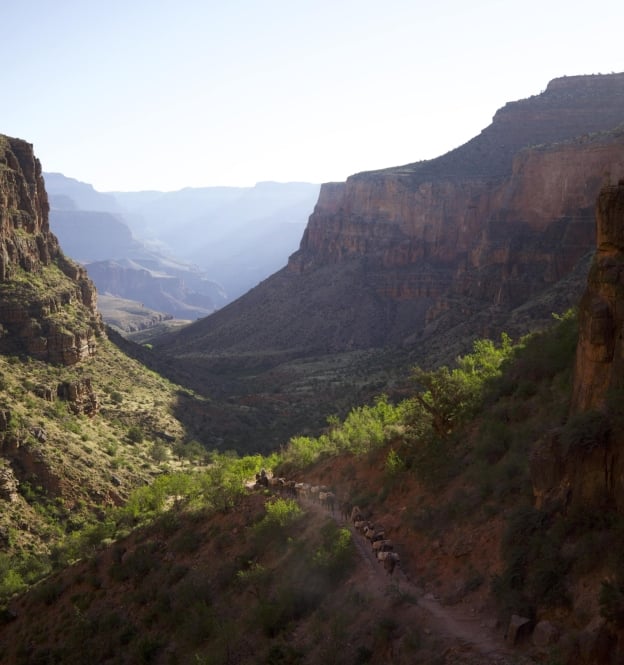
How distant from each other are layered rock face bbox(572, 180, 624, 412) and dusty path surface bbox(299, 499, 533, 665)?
4.95 meters

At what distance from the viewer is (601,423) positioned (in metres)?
13.1

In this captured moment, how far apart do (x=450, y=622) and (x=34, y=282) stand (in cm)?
4165

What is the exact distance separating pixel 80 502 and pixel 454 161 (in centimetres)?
7999

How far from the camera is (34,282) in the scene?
4750 cm

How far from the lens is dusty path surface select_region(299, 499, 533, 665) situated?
1165 cm

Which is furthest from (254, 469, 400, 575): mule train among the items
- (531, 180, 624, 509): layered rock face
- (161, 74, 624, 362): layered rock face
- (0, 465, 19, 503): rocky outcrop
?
(161, 74, 624, 362): layered rock face

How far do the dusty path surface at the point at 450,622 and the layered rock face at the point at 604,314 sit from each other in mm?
4950

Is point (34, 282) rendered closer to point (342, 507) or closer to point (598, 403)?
point (342, 507)

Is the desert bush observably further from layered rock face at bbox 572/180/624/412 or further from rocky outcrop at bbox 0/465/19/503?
rocky outcrop at bbox 0/465/19/503

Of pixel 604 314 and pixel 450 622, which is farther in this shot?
pixel 604 314

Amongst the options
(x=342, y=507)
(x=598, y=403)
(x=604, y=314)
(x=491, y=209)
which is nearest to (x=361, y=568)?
(x=342, y=507)

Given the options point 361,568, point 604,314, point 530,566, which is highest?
point 604,314

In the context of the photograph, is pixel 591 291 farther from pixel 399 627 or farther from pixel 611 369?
pixel 399 627

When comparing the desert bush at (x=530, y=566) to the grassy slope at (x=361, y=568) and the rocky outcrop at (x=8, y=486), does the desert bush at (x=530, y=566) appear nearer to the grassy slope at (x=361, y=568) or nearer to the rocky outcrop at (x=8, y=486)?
the grassy slope at (x=361, y=568)
